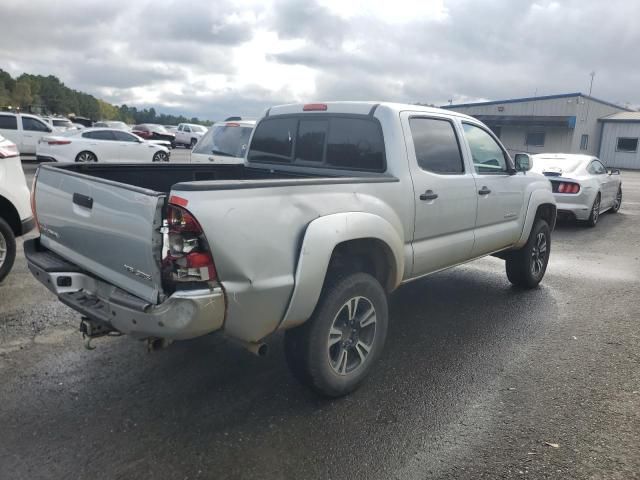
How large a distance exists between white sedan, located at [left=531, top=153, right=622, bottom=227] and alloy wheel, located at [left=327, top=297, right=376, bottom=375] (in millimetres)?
7816

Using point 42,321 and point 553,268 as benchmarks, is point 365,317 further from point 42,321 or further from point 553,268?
point 553,268

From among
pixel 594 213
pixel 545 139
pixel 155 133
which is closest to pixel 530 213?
pixel 594 213

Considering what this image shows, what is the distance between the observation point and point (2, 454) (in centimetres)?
271

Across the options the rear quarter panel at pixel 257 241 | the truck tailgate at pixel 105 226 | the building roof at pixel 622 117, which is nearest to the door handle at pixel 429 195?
the rear quarter panel at pixel 257 241

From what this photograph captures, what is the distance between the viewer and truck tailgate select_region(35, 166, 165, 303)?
2.53 m

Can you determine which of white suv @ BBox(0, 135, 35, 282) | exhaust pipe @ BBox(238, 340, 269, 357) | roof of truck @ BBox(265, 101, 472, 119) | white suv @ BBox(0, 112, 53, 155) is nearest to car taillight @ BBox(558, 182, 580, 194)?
roof of truck @ BBox(265, 101, 472, 119)

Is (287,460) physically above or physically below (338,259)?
below

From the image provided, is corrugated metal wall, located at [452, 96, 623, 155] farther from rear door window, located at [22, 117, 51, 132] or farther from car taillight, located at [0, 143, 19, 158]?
car taillight, located at [0, 143, 19, 158]

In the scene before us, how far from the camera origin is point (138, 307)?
8.46ft

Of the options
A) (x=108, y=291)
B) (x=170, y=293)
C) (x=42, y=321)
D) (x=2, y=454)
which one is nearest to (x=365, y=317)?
(x=170, y=293)

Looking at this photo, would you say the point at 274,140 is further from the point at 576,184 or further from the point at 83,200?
the point at 576,184

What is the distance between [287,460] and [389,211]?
1.73 metres

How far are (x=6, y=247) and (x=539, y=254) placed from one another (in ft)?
18.9

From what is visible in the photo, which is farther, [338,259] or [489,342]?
[489,342]
